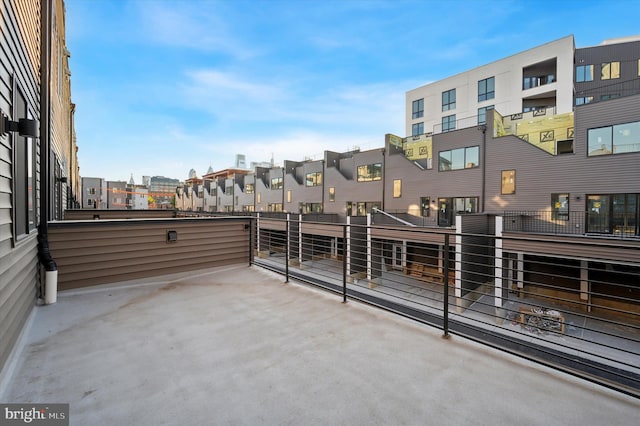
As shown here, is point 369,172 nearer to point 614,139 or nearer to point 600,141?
point 600,141

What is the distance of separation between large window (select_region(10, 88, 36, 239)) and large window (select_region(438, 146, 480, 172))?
17919mm

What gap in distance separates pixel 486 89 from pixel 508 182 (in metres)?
9.96

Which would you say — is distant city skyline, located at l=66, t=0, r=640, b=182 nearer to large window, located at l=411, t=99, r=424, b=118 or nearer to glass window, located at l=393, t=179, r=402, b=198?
large window, located at l=411, t=99, r=424, b=118

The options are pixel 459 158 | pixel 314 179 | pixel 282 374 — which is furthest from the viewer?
pixel 314 179

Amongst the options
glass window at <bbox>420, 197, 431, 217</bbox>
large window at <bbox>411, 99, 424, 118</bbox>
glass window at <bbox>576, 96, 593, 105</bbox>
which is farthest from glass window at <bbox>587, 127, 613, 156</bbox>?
large window at <bbox>411, 99, 424, 118</bbox>

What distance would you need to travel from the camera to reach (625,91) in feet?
59.8

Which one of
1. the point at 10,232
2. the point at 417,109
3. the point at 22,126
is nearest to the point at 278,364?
the point at 10,232

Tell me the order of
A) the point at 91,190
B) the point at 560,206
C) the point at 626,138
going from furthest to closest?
the point at 91,190, the point at 560,206, the point at 626,138

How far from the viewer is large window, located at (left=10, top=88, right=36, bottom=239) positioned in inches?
107

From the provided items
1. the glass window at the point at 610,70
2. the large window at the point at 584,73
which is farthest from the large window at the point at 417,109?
the glass window at the point at 610,70

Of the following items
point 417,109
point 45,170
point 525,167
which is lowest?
point 45,170

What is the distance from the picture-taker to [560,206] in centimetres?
1323

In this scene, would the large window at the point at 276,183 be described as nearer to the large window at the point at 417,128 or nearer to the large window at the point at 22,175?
the large window at the point at 417,128

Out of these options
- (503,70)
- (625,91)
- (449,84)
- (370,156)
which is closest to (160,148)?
(370,156)
